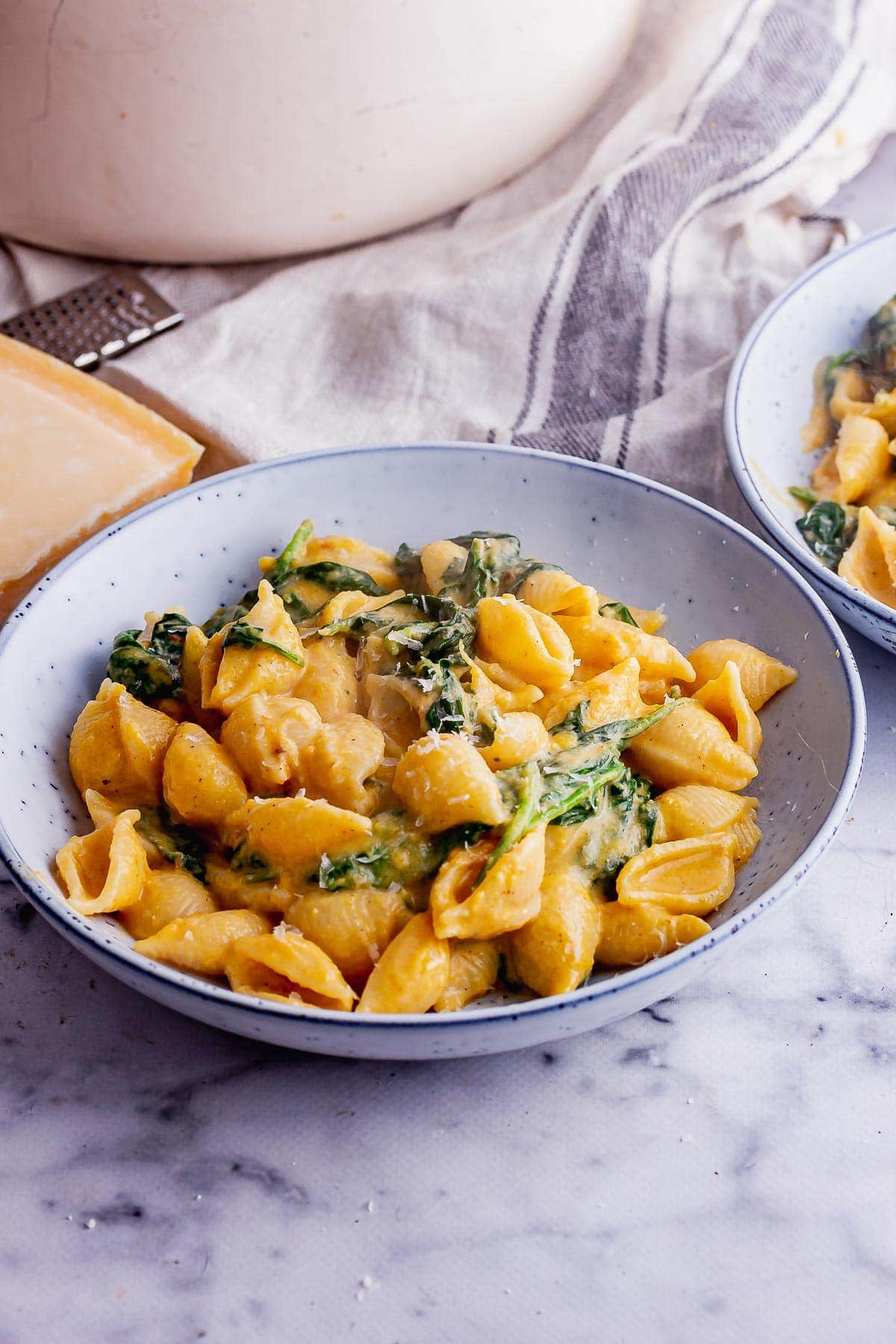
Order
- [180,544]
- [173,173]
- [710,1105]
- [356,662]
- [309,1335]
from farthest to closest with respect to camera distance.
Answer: [173,173], [180,544], [356,662], [710,1105], [309,1335]

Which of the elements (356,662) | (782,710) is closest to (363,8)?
(356,662)

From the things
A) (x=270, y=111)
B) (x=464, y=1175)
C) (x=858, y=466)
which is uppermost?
(x=270, y=111)

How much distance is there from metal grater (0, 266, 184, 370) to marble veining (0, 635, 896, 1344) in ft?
5.38

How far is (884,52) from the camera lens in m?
3.56

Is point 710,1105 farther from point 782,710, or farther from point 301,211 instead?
point 301,211

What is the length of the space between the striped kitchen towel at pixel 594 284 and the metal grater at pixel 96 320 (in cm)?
7

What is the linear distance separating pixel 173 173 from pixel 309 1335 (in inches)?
97.4

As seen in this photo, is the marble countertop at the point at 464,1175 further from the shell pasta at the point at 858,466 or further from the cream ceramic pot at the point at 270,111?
the cream ceramic pot at the point at 270,111

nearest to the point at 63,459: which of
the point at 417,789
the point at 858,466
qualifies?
the point at 417,789

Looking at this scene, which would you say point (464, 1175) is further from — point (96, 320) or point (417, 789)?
point (96, 320)

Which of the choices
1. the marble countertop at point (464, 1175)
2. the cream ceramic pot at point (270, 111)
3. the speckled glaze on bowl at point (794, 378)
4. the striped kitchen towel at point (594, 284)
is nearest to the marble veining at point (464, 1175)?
the marble countertop at point (464, 1175)

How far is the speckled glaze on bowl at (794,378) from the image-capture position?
7.66 ft

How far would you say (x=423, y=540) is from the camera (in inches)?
98.7

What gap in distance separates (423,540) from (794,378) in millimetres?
1008
